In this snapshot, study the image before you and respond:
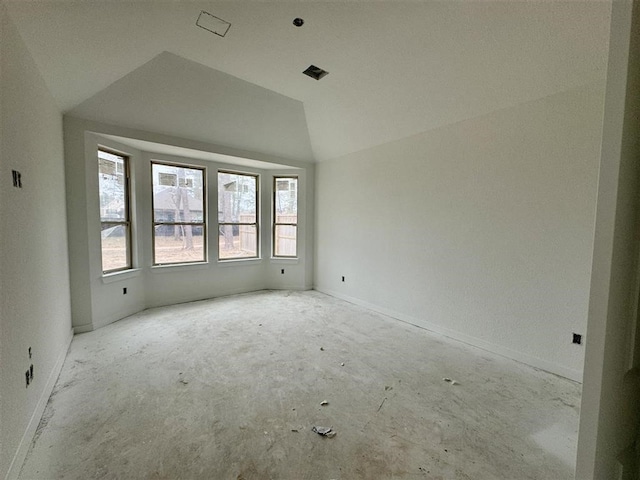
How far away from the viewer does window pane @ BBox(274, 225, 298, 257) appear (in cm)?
557

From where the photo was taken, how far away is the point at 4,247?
1.48 m

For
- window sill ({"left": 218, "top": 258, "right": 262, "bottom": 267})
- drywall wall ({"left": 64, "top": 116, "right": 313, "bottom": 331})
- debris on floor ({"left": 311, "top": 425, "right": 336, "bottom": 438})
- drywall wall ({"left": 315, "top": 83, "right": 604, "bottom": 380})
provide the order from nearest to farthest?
debris on floor ({"left": 311, "top": 425, "right": 336, "bottom": 438}), drywall wall ({"left": 315, "top": 83, "right": 604, "bottom": 380}), drywall wall ({"left": 64, "top": 116, "right": 313, "bottom": 331}), window sill ({"left": 218, "top": 258, "right": 262, "bottom": 267})

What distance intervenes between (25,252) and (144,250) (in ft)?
8.29

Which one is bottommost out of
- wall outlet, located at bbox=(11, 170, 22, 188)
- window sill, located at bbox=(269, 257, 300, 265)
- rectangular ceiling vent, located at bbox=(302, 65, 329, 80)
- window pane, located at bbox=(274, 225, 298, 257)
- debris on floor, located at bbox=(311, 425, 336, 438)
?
debris on floor, located at bbox=(311, 425, 336, 438)

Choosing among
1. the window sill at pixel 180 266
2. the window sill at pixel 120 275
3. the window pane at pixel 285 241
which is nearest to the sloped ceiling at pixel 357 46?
the window sill at pixel 120 275

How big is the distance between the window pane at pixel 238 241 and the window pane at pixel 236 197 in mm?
160

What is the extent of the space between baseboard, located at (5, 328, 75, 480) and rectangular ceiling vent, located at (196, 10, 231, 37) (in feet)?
10.5

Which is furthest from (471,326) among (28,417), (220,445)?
(28,417)

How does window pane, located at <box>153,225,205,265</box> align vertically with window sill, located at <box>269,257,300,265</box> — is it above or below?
above

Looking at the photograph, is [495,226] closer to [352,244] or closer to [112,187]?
[352,244]

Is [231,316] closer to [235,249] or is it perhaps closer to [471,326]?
[235,249]

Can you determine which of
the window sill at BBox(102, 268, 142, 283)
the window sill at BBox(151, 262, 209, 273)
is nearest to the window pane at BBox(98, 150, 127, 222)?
the window sill at BBox(102, 268, 142, 283)

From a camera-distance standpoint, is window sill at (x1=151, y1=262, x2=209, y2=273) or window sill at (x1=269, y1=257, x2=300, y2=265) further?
window sill at (x1=269, y1=257, x2=300, y2=265)

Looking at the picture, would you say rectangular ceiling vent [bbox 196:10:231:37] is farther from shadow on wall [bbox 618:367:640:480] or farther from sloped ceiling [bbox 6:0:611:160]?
shadow on wall [bbox 618:367:640:480]
